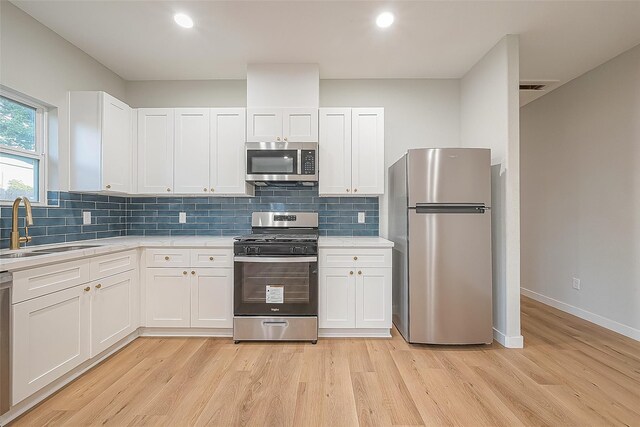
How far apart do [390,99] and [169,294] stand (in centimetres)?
304

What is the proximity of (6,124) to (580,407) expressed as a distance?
169 inches

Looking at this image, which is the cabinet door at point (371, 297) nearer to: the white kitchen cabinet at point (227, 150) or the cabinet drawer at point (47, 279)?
the white kitchen cabinet at point (227, 150)

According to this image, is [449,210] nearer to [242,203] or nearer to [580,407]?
[580,407]

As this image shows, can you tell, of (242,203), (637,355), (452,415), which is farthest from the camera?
(242,203)

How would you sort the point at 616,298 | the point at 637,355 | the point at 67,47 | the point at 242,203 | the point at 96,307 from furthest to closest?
the point at 242,203, the point at 616,298, the point at 67,47, the point at 637,355, the point at 96,307

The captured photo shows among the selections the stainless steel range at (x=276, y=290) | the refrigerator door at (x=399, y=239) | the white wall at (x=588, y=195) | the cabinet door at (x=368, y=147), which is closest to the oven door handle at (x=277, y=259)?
the stainless steel range at (x=276, y=290)

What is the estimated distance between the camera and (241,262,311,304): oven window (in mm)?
2717

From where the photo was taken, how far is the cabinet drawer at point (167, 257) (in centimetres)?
279

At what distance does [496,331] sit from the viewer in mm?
2795

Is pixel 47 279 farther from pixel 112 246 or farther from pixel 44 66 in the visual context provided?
pixel 44 66

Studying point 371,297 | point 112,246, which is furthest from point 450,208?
point 112,246

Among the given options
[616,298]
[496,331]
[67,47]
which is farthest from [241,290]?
[616,298]

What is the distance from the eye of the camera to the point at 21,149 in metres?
2.39

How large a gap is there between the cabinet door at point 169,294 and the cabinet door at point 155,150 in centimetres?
85
